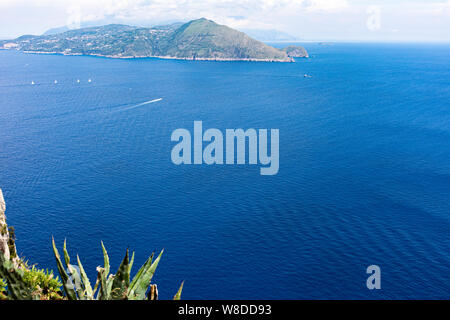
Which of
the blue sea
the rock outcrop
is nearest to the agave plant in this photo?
the rock outcrop

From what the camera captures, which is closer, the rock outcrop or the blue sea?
the rock outcrop

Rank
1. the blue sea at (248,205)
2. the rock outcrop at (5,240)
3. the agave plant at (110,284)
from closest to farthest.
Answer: the agave plant at (110,284), the rock outcrop at (5,240), the blue sea at (248,205)

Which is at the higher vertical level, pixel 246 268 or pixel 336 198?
pixel 336 198

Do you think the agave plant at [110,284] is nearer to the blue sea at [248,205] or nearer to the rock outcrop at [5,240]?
the rock outcrop at [5,240]

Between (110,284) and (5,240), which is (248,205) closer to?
(5,240)

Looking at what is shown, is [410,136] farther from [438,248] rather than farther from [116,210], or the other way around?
[116,210]

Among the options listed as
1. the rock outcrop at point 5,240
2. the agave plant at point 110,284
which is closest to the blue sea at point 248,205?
the rock outcrop at point 5,240

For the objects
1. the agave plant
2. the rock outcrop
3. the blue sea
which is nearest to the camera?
the agave plant

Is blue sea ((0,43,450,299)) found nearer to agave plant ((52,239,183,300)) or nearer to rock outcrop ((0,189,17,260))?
rock outcrop ((0,189,17,260))

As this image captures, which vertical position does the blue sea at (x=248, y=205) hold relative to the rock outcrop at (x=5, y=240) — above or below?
below

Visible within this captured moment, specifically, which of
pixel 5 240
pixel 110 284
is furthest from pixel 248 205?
pixel 110 284

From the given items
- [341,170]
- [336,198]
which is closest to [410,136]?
[341,170]
